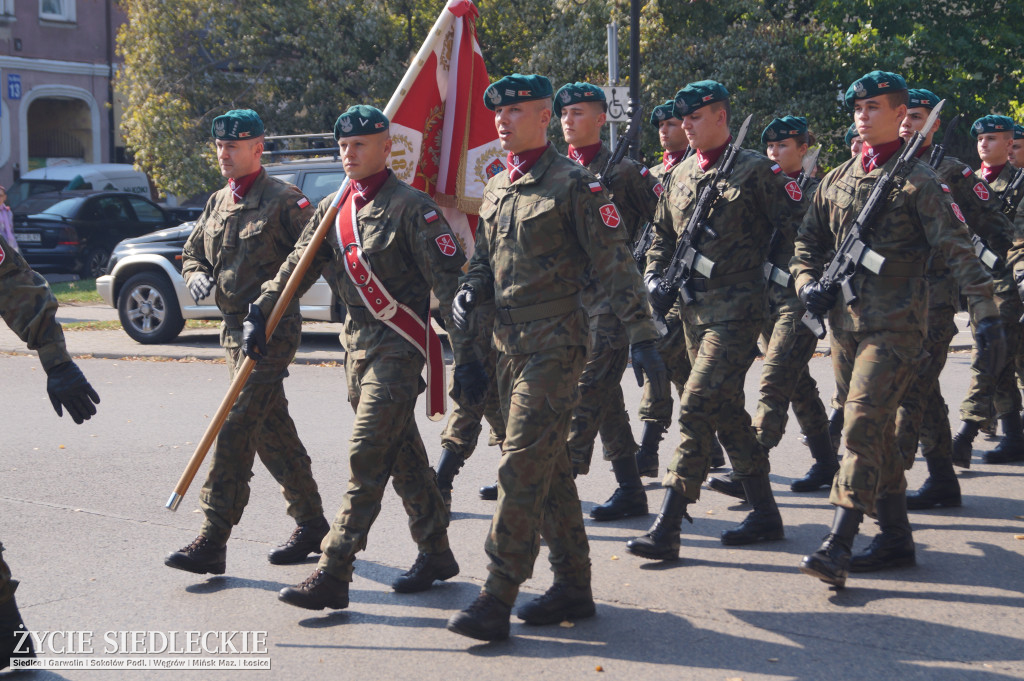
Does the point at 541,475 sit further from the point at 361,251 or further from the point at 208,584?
the point at 208,584

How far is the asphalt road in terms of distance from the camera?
14.5 ft

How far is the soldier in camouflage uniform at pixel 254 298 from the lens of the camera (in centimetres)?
553

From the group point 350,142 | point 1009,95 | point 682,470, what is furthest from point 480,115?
point 1009,95

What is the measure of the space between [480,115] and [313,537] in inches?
96.3

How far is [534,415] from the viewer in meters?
4.64

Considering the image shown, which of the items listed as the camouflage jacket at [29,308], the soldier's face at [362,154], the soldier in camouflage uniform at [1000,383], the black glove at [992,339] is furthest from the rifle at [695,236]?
the camouflage jacket at [29,308]

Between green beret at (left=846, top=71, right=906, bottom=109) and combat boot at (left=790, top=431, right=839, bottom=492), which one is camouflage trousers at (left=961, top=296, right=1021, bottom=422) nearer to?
combat boot at (left=790, top=431, right=839, bottom=492)

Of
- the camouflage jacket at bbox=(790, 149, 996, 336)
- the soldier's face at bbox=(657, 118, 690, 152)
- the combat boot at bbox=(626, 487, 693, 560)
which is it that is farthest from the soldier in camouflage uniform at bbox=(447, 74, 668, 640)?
the soldier's face at bbox=(657, 118, 690, 152)

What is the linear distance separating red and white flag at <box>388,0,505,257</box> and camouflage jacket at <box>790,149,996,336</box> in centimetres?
188

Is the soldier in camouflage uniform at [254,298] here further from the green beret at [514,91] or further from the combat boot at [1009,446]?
the combat boot at [1009,446]

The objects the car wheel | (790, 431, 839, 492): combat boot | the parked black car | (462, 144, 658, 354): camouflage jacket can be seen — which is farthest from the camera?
the parked black car

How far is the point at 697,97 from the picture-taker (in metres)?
5.92

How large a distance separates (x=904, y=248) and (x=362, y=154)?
2.44m

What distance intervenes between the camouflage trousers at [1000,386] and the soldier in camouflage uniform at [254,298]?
4176 mm
